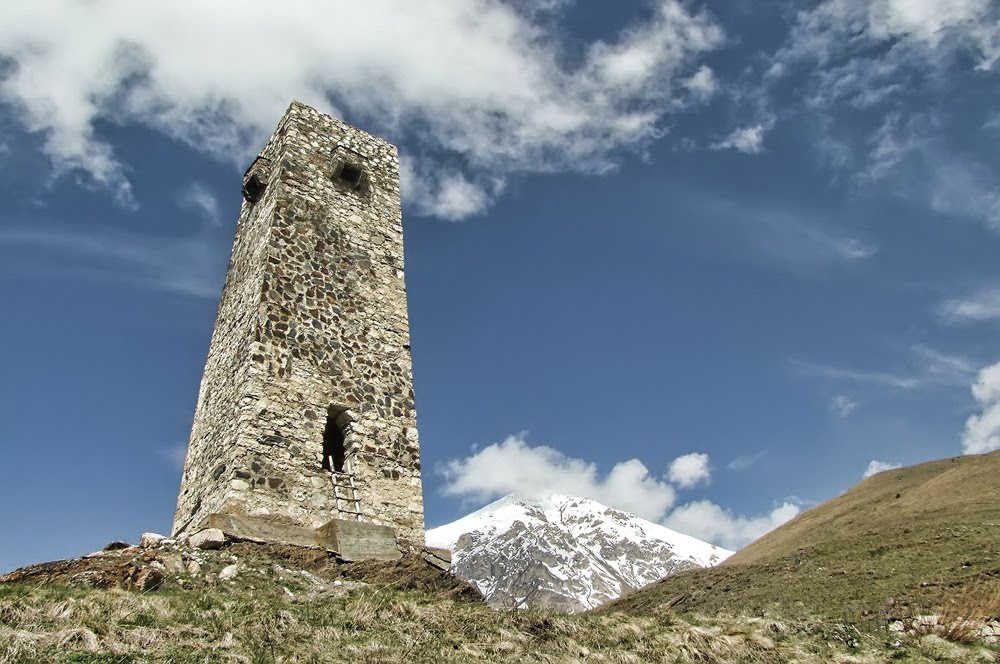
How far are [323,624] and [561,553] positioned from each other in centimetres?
14561

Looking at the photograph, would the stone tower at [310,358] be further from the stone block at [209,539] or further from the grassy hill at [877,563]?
the grassy hill at [877,563]

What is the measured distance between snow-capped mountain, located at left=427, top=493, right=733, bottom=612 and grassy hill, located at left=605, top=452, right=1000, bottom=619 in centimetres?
7011

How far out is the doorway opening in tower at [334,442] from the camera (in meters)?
12.2

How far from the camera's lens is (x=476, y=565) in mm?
125312

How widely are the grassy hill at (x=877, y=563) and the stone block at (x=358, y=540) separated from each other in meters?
4.75

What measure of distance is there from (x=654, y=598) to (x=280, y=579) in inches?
737

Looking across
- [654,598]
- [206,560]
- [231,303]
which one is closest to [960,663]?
[206,560]

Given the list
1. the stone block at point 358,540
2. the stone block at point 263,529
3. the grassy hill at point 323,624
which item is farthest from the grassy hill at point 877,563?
the stone block at point 263,529

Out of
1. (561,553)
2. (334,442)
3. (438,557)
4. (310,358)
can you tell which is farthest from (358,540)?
(561,553)

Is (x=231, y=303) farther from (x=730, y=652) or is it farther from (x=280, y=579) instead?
(x=730, y=652)

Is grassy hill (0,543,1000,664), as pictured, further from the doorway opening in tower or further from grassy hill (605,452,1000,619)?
grassy hill (605,452,1000,619)

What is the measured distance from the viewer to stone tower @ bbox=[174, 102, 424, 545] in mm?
11258

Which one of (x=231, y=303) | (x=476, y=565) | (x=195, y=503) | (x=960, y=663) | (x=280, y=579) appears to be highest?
(x=476, y=565)

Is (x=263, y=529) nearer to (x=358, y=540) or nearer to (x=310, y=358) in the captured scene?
(x=358, y=540)
